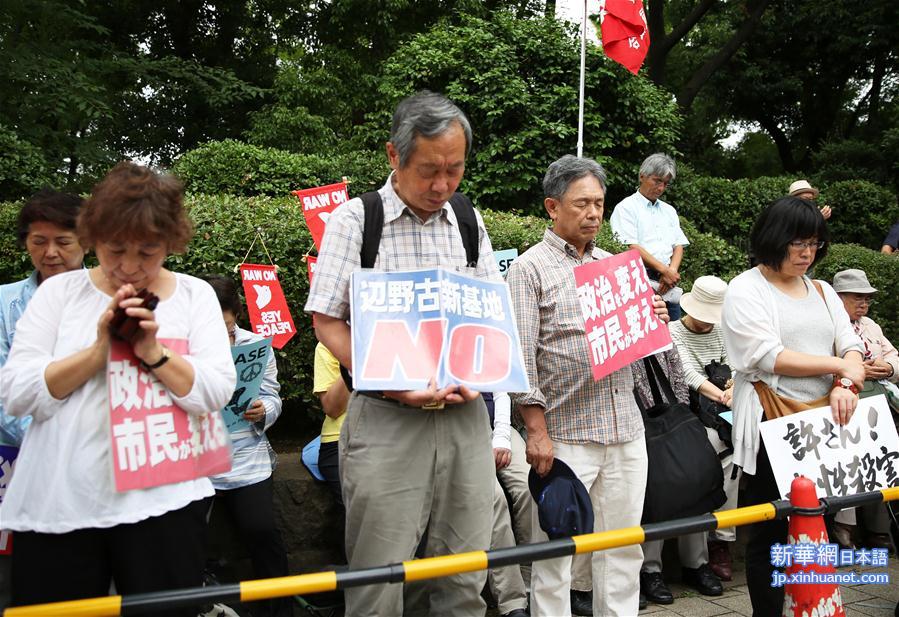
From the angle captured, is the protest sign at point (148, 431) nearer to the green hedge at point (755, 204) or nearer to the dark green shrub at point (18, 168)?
the dark green shrub at point (18, 168)

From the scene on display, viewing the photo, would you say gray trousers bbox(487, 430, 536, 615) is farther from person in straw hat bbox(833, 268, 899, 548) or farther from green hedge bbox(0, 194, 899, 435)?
person in straw hat bbox(833, 268, 899, 548)

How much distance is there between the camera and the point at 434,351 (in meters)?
2.55

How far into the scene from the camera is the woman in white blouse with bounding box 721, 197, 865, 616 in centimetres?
344

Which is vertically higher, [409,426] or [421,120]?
[421,120]

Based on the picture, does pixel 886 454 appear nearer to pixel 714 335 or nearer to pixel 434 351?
pixel 714 335

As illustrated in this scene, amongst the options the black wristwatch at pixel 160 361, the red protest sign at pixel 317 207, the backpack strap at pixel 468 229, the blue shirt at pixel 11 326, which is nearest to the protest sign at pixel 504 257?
the red protest sign at pixel 317 207

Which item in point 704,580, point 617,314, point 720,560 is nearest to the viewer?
point 617,314

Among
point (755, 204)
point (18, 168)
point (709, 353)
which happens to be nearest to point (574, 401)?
point (709, 353)

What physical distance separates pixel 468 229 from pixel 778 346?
152 centimetres

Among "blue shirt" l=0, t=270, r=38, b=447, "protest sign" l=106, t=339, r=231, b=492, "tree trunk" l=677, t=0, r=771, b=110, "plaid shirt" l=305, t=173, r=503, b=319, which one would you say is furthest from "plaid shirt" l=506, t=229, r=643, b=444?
"tree trunk" l=677, t=0, r=771, b=110

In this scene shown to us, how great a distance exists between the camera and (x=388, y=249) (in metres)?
2.71

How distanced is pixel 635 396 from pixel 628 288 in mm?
635

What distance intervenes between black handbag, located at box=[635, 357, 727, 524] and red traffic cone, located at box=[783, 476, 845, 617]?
1.94 ft

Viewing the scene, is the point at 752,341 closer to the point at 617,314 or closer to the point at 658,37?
the point at 617,314
